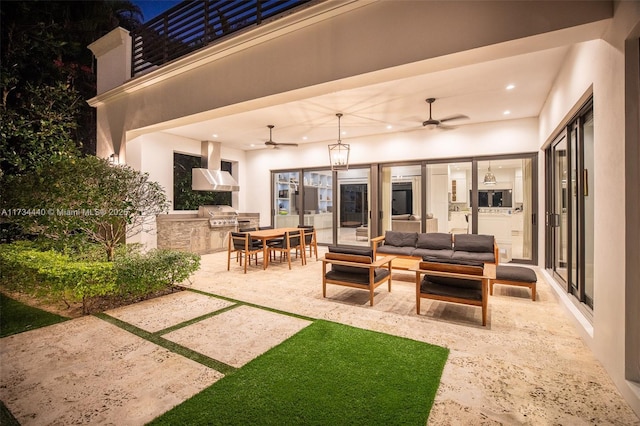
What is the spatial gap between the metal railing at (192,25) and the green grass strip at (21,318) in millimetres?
4116

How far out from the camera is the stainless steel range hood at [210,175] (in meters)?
8.29

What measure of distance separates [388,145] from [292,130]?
2.47 metres

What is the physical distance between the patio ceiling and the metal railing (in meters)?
1.05

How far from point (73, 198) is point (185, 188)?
514 cm

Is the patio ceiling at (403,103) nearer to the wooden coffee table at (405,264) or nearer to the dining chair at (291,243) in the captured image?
the dining chair at (291,243)

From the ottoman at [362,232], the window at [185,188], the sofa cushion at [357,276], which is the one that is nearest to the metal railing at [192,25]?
the window at [185,188]

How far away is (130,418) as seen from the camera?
6.22ft

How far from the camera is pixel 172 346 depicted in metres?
2.87

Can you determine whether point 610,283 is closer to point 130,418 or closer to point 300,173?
point 130,418

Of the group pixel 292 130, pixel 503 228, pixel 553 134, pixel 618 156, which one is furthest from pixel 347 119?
pixel 618 156

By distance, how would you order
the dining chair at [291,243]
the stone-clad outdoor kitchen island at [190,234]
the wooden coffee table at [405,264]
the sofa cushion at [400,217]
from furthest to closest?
the sofa cushion at [400,217] → the stone-clad outdoor kitchen island at [190,234] → the dining chair at [291,243] → the wooden coffee table at [405,264]

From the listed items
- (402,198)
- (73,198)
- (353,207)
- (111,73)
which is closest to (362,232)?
(353,207)

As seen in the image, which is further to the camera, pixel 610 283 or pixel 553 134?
pixel 553 134

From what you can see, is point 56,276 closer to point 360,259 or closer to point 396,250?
point 360,259
